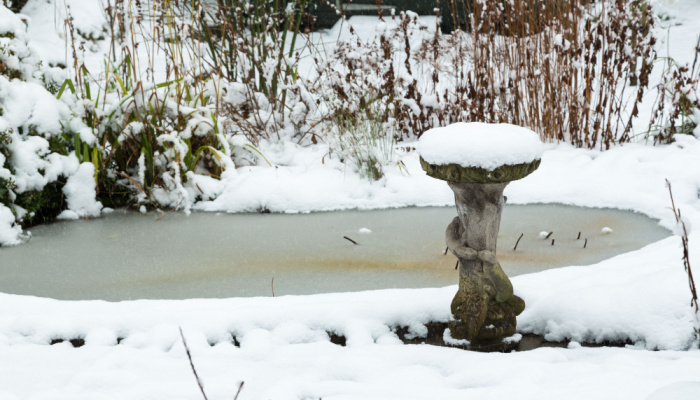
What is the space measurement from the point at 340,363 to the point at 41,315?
1069 millimetres

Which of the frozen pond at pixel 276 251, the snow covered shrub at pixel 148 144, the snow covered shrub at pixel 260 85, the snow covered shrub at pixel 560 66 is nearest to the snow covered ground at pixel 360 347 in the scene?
the frozen pond at pixel 276 251

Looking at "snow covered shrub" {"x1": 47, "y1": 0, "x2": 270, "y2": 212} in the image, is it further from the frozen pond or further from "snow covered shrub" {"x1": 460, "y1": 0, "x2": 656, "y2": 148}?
"snow covered shrub" {"x1": 460, "y1": 0, "x2": 656, "y2": 148}

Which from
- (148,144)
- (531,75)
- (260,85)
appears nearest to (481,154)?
(148,144)

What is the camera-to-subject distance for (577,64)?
176 inches

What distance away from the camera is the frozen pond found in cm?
274

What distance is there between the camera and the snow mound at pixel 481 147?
5.91 ft

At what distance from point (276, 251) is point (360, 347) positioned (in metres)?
1.25

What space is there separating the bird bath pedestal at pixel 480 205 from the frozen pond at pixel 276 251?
0.58 m

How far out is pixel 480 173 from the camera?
1820mm

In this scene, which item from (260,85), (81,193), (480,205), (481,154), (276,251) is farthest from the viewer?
(260,85)

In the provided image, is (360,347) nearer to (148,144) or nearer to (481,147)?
(481,147)

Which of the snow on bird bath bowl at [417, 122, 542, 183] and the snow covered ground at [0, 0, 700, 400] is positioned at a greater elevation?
the snow on bird bath bowl at [417, 122, 542, 183]

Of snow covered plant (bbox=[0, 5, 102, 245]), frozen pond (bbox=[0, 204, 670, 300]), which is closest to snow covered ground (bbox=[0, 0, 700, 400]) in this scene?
frozen pond (bbox=[0, 204, 670, 300])

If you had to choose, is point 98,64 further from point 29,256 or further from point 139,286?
point 139,286
